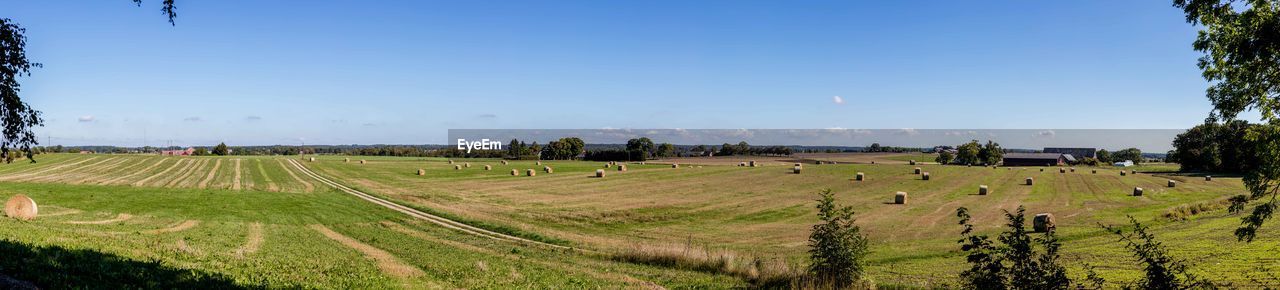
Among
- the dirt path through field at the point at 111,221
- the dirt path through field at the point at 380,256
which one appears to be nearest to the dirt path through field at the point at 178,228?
the dirt path through field at the point at 111,221

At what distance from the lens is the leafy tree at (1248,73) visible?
17.4 m

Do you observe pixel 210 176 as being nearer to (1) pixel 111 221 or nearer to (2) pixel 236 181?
(2) pixel 236 181

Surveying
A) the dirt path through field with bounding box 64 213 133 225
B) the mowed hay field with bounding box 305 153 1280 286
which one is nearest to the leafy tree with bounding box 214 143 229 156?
the mowed hay field with bounding box 305 153 1280 286

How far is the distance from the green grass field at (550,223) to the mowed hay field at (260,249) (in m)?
0.12

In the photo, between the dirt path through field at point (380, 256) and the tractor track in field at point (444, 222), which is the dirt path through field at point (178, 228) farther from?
the tractor track in field at point (444, 222)

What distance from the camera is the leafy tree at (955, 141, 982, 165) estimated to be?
15950 centimetres

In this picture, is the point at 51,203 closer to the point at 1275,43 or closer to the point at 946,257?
the point at 946,257

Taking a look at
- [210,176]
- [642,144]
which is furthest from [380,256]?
[642,144]

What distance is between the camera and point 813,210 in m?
45.5

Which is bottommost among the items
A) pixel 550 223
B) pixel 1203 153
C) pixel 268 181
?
pixel 550 223

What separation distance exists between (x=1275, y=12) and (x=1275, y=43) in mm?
1769

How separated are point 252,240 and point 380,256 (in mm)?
6629

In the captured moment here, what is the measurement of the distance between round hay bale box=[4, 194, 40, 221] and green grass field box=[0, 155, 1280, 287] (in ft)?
3.16

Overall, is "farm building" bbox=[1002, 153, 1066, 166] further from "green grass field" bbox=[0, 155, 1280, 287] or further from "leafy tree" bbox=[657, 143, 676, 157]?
"leafy tree" bbox=[657, 143, 676, 157]
